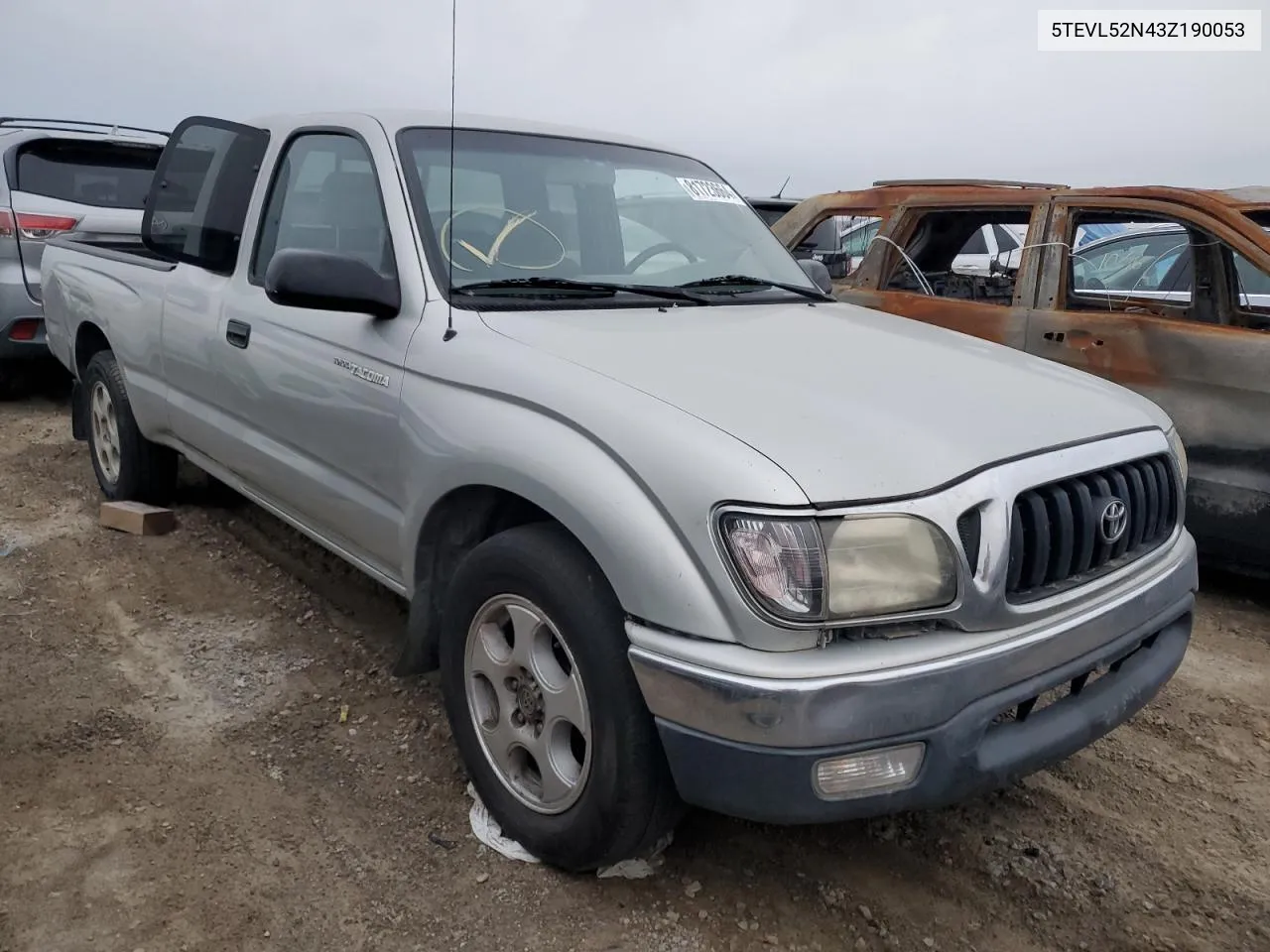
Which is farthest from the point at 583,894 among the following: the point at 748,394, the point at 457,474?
the point at 748,394

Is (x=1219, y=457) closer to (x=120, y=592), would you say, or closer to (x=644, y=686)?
(x=644, y=686)

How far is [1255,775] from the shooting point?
123 inches

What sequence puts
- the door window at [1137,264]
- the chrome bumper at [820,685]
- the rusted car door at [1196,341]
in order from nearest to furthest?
the chrome bumper at [820,685] → the rusted car door at [1196,341] → the door window at [1137,264]

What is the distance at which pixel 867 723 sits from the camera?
1.93 m

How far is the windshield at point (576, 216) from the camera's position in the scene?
2.99 meters

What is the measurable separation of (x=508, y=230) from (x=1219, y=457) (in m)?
3.06

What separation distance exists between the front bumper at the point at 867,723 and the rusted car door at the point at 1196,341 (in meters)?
2.37

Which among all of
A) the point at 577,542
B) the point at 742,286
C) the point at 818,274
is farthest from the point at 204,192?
the point at 577,542

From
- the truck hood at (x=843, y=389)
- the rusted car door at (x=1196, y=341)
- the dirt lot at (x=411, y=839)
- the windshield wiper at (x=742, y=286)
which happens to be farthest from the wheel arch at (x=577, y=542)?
the rusted car door at (x=1196, y=341)

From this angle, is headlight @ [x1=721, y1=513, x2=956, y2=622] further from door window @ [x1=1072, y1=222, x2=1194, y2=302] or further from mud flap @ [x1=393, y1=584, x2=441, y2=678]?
door window @ [x1=1072, y1=222, x2=1194, y2=302]

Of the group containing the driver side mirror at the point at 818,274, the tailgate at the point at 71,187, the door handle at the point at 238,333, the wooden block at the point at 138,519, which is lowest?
the wooden block at the point at 138,519

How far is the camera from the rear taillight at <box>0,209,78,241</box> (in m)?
6.53

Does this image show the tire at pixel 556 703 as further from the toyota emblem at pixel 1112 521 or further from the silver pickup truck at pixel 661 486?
the toyota emblem at pixel 1112 521

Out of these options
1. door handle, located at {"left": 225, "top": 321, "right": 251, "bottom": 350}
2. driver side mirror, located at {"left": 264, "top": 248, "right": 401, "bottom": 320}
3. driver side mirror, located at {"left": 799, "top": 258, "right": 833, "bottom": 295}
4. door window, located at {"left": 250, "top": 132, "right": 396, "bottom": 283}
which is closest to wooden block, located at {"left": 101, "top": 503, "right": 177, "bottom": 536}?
door handle, located at {"left": 225, "top": 321, "right": 251, "bottom": 350}
